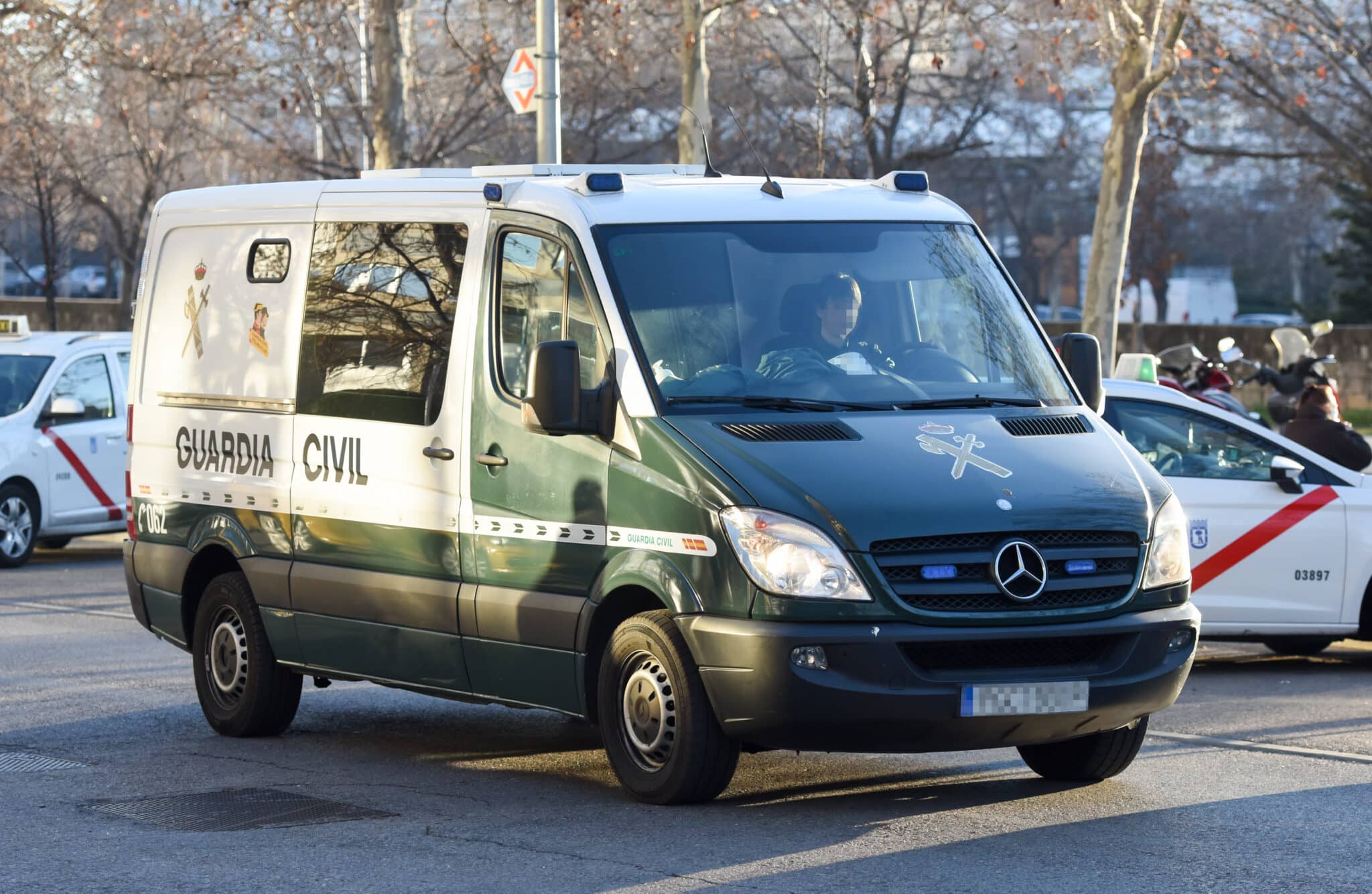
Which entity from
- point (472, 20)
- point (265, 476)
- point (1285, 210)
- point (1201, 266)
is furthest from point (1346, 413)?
point (1201, 266)

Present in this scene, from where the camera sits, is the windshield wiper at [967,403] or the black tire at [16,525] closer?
the windshield wiper at [967,403]

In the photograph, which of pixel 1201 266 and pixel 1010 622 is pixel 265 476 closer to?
pixel 1010 622

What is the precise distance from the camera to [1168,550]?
284 inches

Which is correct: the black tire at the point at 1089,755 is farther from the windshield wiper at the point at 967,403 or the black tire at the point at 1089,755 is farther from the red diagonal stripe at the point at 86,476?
the red diagonal stripe at the point at 86,476

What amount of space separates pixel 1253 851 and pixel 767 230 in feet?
9.17

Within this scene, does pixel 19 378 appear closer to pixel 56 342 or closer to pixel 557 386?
pixel 56 342

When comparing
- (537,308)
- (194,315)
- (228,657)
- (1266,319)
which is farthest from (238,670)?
(1266,319)

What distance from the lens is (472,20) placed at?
30.2 m

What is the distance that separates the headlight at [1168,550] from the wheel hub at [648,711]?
1.64 m

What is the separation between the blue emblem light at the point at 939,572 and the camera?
6691 millimetres

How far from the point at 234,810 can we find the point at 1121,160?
17101mm

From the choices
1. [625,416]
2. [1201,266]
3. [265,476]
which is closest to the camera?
[625,416]

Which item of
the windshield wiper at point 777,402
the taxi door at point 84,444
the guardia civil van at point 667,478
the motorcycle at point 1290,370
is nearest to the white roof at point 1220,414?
the guardia civil van at point 667,478

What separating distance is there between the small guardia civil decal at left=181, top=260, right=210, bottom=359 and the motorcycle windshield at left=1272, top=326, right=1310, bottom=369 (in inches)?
428
